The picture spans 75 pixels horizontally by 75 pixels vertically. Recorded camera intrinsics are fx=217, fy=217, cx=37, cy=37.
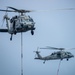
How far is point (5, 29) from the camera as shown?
7.58 meters

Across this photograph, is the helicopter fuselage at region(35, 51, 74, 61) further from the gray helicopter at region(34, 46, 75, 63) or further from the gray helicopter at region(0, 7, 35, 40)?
the gray helicopter at region(0, 7, 35, 40)

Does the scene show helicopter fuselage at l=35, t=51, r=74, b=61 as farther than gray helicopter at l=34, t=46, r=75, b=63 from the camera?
Yes

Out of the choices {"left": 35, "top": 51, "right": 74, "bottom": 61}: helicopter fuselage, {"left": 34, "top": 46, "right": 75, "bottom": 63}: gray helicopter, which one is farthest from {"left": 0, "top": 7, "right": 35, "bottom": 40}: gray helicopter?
{"left": 35, "top": 51, "right": 74, "bottom": 61}: helicopter fuselage

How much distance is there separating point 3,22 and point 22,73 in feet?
6.99

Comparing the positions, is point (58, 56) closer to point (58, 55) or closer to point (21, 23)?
point (58, 55)

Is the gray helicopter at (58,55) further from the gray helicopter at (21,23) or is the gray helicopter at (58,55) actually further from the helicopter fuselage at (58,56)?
the gray helicopter at (21,23)

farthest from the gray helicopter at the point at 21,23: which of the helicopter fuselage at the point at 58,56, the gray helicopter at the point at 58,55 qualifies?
the helicopter fuselage at the point at 58,56

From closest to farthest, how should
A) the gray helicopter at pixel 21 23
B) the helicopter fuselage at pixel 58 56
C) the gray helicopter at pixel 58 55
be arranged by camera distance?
the gray helicopter at pixel 21 23
the gray helicopter at pixel 58 55
the helicopter fuselage at pixel 58 56

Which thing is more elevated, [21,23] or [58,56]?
[21,23]

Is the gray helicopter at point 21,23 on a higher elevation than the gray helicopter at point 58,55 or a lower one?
higher

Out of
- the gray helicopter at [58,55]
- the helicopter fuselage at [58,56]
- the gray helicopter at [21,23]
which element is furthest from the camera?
the helicopter fuselage at [58,56]

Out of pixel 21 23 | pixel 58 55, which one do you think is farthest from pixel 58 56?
pixel 21 23

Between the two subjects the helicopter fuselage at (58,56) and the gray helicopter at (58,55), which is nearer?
the gray helicopter at (58,55)

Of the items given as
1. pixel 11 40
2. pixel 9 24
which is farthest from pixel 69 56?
pixel 9 24
